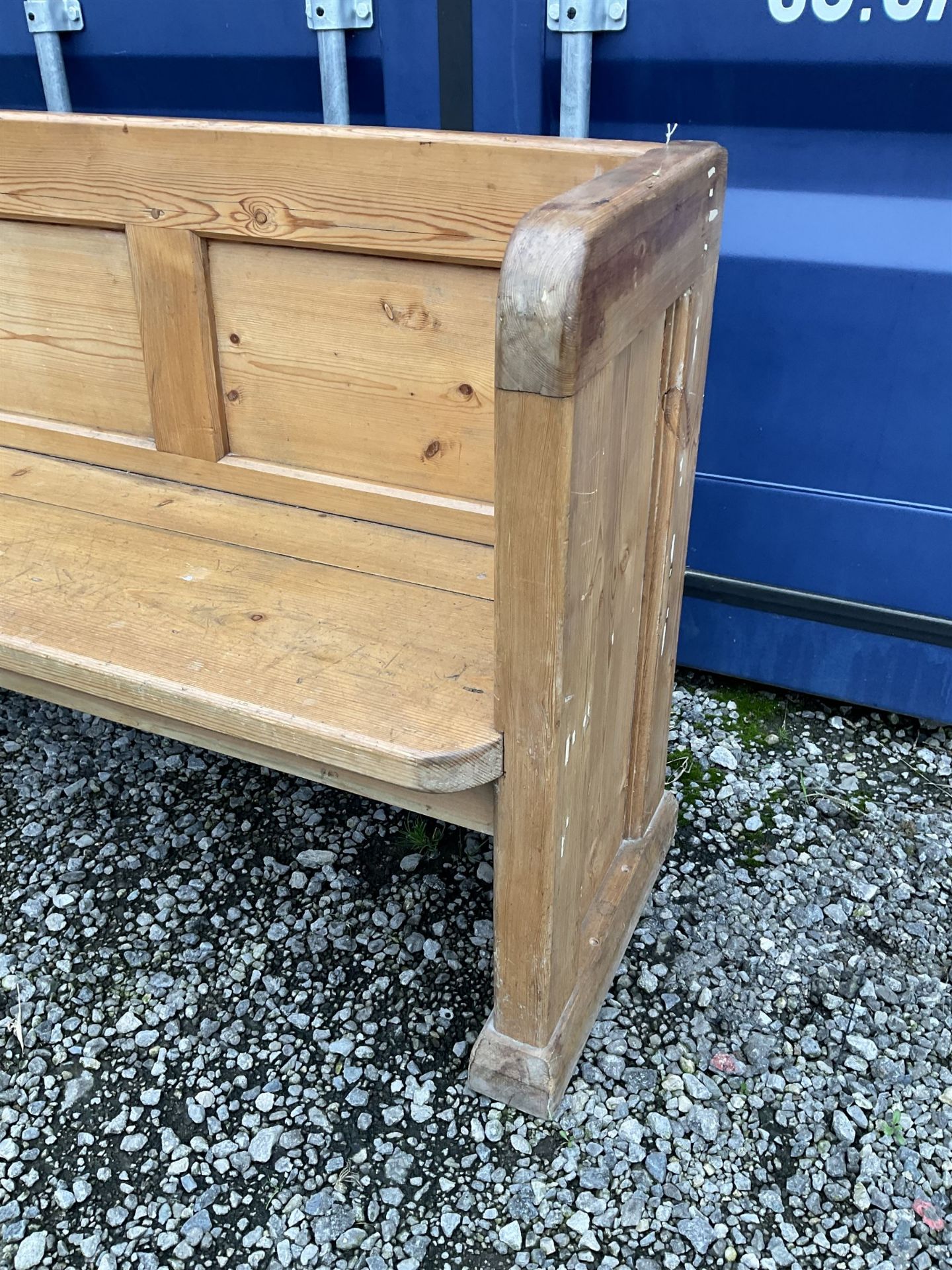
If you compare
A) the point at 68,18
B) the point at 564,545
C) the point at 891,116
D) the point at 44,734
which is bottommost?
the point at 44,734

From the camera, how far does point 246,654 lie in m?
1.50

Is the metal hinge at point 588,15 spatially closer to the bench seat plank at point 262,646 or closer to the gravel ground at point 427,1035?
the bench seat plank at point 262,646

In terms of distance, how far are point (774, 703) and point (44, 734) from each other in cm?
175

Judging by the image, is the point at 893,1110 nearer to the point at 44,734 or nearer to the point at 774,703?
the point at 774,703

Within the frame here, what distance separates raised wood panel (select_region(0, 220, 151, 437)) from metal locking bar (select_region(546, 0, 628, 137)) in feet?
2.84

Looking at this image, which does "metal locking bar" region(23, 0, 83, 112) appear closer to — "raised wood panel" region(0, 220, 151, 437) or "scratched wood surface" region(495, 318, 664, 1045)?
"raised wood panel" region(0, 220, 151, 437)

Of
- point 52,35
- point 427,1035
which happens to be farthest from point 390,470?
point 52,35

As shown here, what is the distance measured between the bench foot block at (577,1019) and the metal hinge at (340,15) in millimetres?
1631

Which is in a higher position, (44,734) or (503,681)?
(503,681)

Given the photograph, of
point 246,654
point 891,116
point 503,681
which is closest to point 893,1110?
point 503,681

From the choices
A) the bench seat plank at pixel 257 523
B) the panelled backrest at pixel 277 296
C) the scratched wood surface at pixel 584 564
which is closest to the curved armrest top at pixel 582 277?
the scratched wood surface at pixel 584 564

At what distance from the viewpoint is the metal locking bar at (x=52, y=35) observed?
86.8 inches

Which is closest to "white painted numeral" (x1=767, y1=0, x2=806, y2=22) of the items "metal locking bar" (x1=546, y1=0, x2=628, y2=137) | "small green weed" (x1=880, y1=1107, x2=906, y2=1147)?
"metal locking bar" (x1=546, y1=0, x2=628, y2=137)

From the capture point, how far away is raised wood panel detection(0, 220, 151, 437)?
1.99 m
